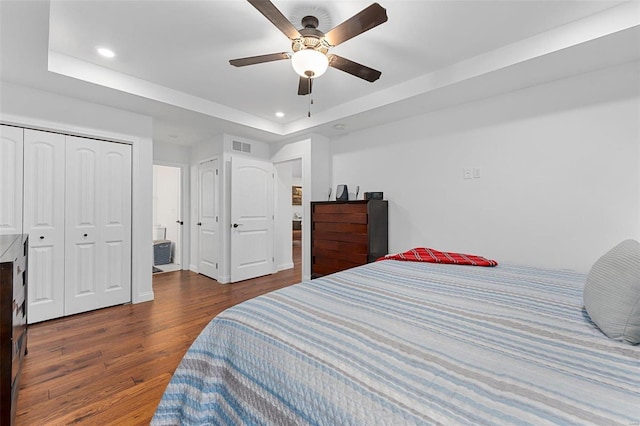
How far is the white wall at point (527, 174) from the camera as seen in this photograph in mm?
2328

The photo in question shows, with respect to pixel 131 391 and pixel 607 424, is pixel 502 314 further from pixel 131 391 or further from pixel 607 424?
pixel 131 391

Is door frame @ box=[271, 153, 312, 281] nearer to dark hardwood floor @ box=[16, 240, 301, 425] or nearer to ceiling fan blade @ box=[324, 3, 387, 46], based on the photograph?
dark hardwood floor @ box=[16, 240, 301, 425]

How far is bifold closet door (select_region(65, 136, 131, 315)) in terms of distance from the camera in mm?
2936

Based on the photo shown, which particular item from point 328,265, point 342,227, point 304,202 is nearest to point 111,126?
point 304,202

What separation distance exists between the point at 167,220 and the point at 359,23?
18.7ft

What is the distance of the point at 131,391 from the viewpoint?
5.72 ft

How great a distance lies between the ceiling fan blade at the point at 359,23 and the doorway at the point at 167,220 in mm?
4376

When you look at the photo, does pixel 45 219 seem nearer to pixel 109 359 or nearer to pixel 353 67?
pixel 109 359

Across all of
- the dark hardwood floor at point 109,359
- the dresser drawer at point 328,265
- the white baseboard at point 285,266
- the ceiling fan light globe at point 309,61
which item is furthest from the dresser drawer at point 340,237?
the ceiling fan light globe at point 309,61

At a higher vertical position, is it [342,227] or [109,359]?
[342,227]

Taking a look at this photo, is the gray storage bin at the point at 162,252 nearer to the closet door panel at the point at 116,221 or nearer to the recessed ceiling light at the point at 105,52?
the closet door panel at the point at 116,221

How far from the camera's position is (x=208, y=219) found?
469 centimetres

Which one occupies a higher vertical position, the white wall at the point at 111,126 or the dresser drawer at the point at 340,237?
the white wall at the point at 111,126

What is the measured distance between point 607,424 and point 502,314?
59cm
